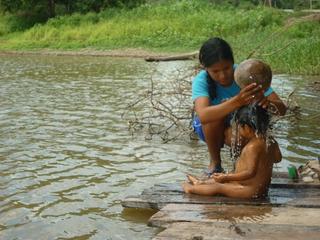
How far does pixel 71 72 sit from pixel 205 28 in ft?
31.8

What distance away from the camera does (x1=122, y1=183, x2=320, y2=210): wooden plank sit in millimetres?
3906

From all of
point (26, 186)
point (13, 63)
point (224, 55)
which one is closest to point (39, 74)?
point (13, 63)

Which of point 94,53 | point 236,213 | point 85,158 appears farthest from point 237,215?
point 94,53

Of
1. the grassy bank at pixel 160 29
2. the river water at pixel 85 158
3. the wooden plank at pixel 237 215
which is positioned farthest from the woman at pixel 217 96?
the grassy bank at pixel 160 29

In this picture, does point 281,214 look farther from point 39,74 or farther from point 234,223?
point 39,74

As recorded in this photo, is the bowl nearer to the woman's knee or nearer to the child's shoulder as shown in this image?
the child's shoulder

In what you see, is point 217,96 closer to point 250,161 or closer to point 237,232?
point 250,161

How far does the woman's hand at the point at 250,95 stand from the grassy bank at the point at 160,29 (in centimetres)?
1527

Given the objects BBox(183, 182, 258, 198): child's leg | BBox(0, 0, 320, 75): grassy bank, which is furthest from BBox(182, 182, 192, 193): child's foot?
BBox(0, 0, 320, 75): grassy bank

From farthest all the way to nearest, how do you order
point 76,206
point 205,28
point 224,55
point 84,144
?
point 205,28 < point 84,144 < point 76,206 < point 224,55

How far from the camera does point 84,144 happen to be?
282 inches

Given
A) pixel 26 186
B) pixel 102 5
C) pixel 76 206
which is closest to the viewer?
pixel 76 206

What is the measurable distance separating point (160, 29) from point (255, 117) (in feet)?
74.2

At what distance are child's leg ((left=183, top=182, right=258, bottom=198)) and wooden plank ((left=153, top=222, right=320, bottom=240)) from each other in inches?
21.6
